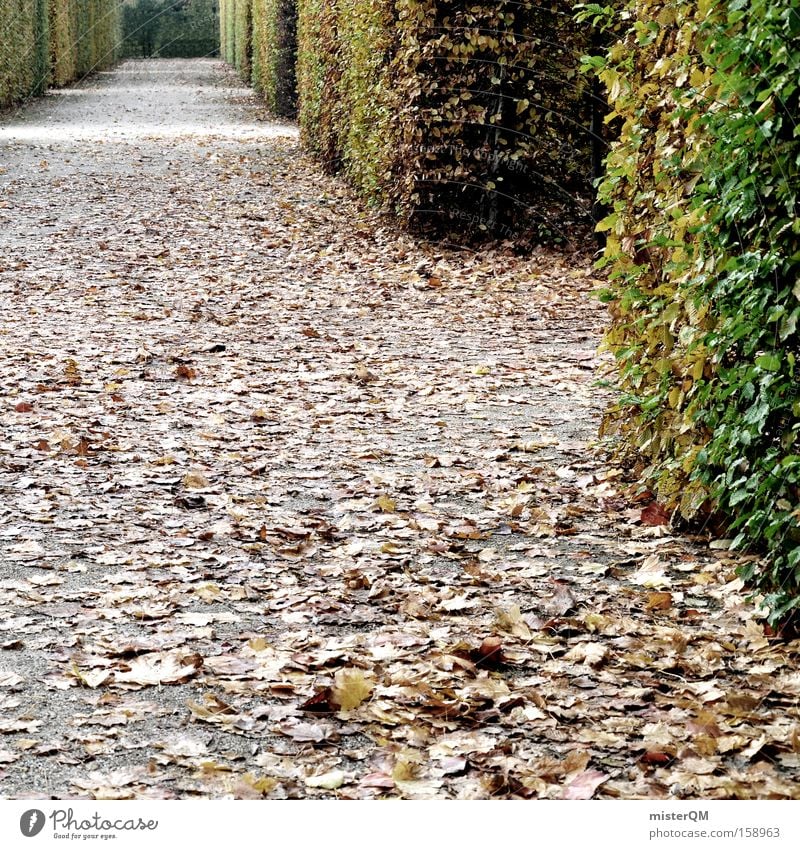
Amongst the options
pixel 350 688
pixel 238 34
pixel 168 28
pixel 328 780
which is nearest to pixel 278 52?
pixel 238 34

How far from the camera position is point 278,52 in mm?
23484

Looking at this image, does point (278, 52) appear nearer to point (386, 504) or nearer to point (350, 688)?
point (386, 504)

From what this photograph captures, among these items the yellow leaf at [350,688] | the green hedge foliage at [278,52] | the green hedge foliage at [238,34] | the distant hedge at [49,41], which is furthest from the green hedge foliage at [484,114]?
the green hedge foliage at [238,34]

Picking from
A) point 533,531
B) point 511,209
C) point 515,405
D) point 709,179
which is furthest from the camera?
point 511,209

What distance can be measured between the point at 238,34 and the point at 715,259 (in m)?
35.5

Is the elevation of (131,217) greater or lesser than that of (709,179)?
lesser

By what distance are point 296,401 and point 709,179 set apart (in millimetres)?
3288

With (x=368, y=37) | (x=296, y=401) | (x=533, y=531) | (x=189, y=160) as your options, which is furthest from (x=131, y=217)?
(x=533, y=531)

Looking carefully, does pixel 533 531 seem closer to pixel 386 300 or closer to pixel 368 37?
pixel 386 300

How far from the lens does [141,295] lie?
30.7 feet

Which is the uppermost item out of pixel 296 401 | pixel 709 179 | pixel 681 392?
pixel 709 179
